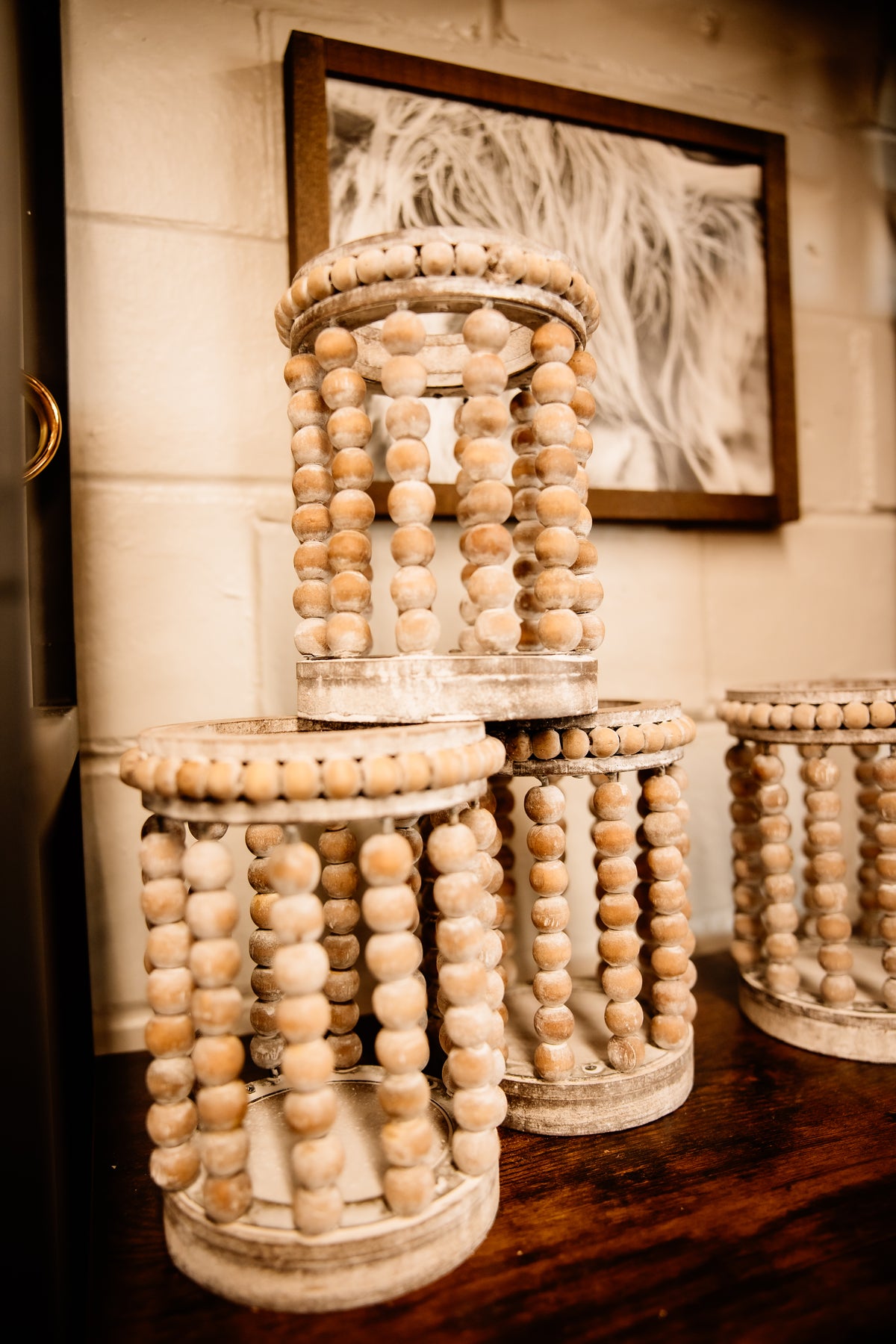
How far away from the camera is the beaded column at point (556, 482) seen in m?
0.74

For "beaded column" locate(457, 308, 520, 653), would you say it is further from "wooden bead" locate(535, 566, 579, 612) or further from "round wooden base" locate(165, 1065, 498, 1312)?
"round wooden base" locate(165, 1065, 498, 1312)

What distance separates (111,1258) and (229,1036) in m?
0.20

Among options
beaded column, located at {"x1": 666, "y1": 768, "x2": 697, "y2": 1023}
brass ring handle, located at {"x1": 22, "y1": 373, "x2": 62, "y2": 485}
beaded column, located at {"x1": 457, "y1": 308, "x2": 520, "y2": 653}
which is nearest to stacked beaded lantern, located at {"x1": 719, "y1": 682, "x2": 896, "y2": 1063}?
beaded column, located at {"x1": 666, "y1": 768, "x2": 697, "y2": 1023}

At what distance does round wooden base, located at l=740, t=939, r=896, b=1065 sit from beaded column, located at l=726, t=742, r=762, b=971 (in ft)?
0.08

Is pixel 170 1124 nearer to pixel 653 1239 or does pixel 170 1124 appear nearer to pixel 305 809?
pixel 305 809

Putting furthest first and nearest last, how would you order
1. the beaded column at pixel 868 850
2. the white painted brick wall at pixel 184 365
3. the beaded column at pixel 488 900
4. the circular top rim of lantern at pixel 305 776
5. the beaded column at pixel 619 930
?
1. the beaded column at pixel 868 850
2. the white painted brick wall at pixel 184 365
3. the beaded column at pixel 619 930
4. the beaded column at pixel 488 900
5. the circular top rim of lantern at pixel 305 776

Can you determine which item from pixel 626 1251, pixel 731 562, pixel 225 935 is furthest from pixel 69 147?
pixel 626 1251

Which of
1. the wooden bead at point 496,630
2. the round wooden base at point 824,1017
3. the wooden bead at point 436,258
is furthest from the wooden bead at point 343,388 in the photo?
the round wooden base at point 824,1017

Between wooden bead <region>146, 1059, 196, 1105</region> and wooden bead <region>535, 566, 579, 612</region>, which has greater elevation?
wooden bead <region>535, 566, 579, 612</region>

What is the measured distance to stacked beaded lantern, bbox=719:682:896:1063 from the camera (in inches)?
35.1

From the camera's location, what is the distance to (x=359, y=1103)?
753 millimetres

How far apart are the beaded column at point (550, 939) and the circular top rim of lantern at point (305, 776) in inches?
7.4

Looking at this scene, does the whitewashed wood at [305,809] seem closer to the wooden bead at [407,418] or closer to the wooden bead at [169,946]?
the wooden bead at [169,946]

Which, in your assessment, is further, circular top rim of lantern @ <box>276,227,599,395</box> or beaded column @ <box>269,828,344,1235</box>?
circular top rim of lantern @ <box>276,227,599,395</box>
